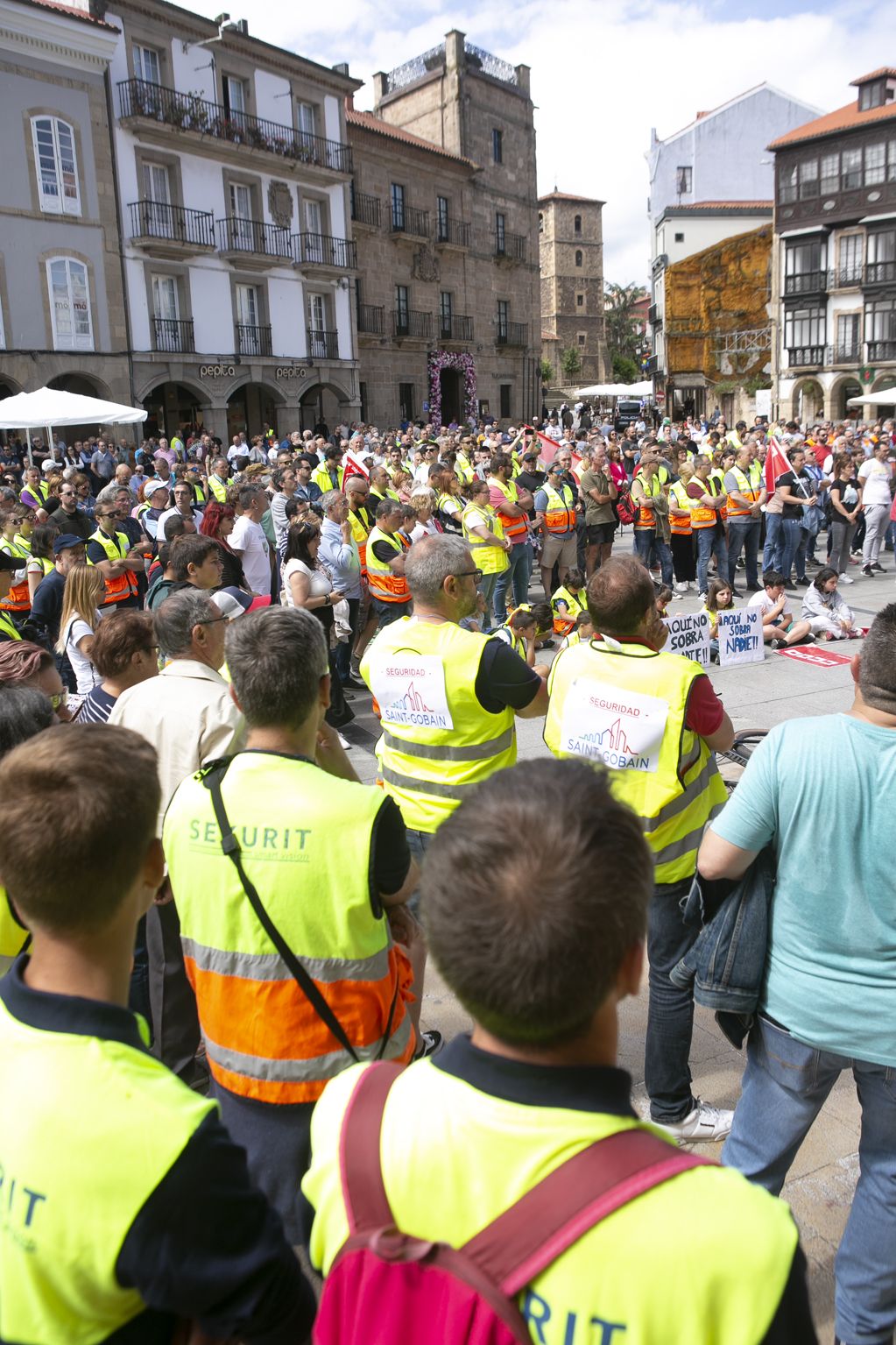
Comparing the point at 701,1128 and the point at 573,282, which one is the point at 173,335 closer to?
the point at 701,1128

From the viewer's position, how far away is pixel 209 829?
2.20 meters

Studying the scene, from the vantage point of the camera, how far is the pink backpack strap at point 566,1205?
103 cm

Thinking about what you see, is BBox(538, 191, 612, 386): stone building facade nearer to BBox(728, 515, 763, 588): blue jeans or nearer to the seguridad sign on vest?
BBox(728, 515, 763, 588): blue jeans

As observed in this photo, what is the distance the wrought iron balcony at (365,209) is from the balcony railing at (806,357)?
20.6 meters

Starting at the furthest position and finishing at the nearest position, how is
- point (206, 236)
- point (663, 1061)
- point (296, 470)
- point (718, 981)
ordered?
point (206, 236) → point (296, 470) → point (663, 1061) → point (718, 981)

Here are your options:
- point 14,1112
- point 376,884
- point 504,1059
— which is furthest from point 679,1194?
point 376,884

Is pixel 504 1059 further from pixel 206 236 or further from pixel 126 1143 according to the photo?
pixel 206 236

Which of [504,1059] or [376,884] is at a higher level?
[504,1059]

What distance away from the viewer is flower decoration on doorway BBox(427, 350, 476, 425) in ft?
125

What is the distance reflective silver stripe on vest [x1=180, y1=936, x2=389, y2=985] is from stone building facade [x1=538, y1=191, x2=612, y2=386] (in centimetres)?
7059

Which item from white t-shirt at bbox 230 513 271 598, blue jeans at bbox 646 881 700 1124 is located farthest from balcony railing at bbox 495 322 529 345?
blue jeans at bbox 646 881 700 1124

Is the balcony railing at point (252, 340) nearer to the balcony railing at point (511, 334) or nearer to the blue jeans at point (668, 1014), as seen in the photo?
the balcony railing at point (511, 334)

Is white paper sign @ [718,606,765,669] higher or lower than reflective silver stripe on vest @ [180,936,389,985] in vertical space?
lower

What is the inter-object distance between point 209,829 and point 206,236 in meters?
28.9
